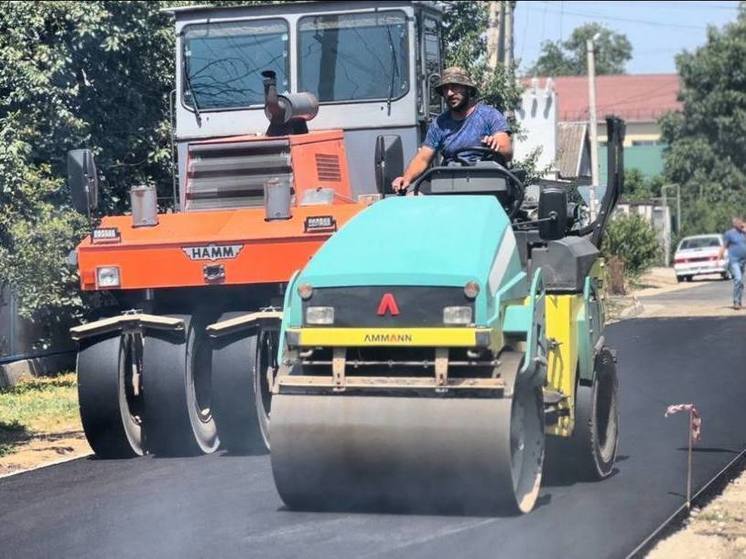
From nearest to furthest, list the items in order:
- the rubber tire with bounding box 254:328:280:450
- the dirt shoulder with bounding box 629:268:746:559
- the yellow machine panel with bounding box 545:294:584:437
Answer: the dirt shoulder with bounding box 629:268:746:559 → the yellow machine panel with bounding box 545:294:584:437 → the rubber tire with bounding box 254:328:280:450

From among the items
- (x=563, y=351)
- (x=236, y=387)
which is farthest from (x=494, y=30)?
(x=563, y=351)

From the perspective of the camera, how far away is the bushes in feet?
121

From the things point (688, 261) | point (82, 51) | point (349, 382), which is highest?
point (82, 51)

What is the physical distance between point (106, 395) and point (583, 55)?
386 ft

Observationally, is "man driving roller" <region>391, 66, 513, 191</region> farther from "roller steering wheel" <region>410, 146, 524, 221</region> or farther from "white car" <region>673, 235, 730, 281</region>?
"white car" <region>673, 235, 730, 281</region>

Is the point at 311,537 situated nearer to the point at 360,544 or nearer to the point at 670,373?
the point at 360,544

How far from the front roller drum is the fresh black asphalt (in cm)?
16

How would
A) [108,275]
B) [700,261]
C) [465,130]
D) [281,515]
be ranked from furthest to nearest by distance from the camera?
[700,261] → [108,275] → [465,130] → [281,515]

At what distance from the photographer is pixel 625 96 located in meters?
109

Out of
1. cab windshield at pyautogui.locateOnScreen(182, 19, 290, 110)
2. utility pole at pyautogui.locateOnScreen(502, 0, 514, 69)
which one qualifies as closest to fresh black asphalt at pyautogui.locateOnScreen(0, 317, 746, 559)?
cab windshield at pyautogui.locateOnScreen(182, 19, 290, 110)

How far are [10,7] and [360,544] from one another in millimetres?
13045

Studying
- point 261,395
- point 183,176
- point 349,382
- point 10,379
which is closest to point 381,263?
point 349,382

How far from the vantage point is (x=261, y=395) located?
36.9ft

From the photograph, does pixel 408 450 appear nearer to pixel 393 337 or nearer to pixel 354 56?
pixel 393 337
